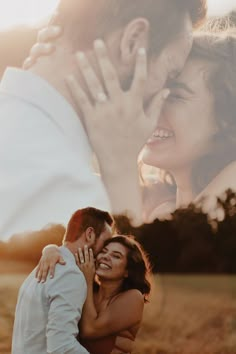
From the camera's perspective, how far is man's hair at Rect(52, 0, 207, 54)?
9.84ft

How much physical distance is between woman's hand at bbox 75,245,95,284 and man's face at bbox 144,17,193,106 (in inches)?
33.2

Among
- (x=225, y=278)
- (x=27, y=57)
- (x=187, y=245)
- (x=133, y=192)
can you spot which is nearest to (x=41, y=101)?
(x=27, y=57)

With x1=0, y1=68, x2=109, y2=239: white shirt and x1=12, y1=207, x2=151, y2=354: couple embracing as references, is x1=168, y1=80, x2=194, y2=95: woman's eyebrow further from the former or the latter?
x1=12, y1=207, x2=151, y2=354: couple embracing

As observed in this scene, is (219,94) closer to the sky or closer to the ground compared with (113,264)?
closer to the sky

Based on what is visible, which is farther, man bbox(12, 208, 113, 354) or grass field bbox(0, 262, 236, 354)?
grass field bbox(0, 262, 236, 354)

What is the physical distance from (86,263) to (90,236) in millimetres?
102

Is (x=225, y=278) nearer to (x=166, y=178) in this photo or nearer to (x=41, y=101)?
(x=166, y=178)

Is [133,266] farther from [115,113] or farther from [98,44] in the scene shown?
[98,44]

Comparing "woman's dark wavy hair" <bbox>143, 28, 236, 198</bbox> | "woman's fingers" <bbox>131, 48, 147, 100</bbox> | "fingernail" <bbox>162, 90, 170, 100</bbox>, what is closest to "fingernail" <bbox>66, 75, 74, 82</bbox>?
"woman's fingers" <bbox>131, 48, 147, 100</bbox>

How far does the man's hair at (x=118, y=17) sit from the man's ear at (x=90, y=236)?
885 millimetres

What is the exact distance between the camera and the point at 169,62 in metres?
3.02

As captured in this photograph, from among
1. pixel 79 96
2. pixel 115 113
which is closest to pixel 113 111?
pixel 115 113

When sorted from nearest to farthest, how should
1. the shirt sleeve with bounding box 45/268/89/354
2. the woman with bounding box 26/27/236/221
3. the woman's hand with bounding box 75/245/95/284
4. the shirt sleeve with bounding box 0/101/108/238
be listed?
1. the shirt sleeve with bounding box 45/268/89/354
2. the woman's hand with bounding box 75/245/95/284
3. the shirt sleeve with bounding box 0/101/108/238
4. the woman with bounding box 26/27/236/221

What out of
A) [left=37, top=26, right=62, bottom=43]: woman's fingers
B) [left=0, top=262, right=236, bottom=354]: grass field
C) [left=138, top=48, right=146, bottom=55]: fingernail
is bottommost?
[left=0, top=262, right=236, bottom=354]: grass field
